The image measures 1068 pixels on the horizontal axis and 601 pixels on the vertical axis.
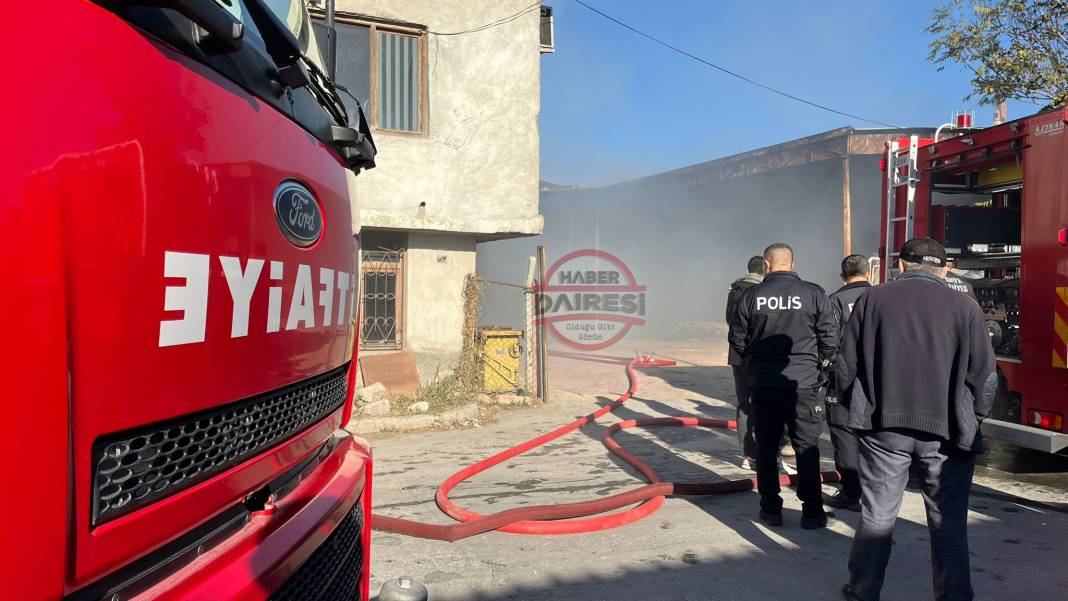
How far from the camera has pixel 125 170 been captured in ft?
3.42

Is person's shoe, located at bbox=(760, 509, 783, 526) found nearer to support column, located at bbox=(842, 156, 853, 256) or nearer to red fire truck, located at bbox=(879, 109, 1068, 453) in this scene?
red fire truck, located at bbox=(879, 109, 1068, 453)

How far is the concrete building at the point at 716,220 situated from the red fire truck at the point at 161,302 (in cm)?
1797

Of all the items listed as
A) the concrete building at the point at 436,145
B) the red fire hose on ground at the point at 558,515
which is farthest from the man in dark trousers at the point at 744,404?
the concrete building at the point at 436,145

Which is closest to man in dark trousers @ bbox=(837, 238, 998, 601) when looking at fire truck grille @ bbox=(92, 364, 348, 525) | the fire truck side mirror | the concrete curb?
fire truck grille @ bbox=(92, 364, 348, 525)

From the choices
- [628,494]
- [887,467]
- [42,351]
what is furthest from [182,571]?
[628,494]

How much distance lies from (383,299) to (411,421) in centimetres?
190

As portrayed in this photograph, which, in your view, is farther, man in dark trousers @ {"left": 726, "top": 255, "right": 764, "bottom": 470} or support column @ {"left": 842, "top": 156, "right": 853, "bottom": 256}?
support column @ {"left": 842, "top": 156, "right": 853, "bottom": 256}

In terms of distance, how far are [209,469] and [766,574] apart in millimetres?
3177

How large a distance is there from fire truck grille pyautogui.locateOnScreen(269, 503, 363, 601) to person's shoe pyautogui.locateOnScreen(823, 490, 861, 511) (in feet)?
Answer: 12.2

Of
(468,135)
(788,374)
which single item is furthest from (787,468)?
(468,135)

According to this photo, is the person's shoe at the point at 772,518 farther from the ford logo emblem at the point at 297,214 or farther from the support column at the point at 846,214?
the support column at the point at 846,214

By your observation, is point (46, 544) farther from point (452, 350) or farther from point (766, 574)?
point (452, 350)

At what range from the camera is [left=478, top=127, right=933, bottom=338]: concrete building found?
70.5 feet

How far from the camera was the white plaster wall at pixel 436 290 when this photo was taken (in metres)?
9.08
